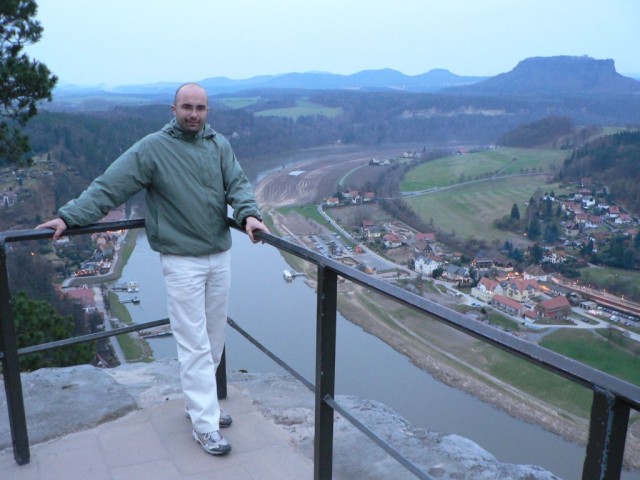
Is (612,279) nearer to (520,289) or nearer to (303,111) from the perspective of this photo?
(520,289)

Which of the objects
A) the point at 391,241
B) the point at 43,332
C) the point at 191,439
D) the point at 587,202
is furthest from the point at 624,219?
the point at 191,439

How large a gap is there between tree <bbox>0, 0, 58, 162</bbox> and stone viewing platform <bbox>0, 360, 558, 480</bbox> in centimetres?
464

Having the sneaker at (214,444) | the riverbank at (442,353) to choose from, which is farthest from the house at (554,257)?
the sneaker at (214,444)

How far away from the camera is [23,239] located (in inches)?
83.9

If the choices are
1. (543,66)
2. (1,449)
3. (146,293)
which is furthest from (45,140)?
(543,66)

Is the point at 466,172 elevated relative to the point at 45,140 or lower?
lower

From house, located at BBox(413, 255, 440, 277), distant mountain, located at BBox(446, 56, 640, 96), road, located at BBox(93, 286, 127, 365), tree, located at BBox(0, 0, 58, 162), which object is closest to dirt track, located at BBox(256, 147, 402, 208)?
house, located at BBox(413, 255, 440, 277)

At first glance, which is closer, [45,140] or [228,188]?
[228,188]

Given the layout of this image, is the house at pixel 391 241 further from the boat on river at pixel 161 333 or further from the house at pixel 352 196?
the boat on river at pixel 161 333

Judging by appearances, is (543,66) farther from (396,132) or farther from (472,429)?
(472,429)

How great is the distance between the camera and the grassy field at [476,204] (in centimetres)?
2409

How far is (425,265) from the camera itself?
1559cm

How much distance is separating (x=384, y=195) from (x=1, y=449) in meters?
27.3

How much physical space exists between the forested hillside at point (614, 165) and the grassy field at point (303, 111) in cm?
2562
